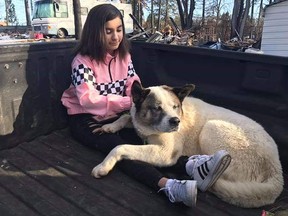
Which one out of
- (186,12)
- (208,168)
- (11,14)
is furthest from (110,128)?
(11,14)

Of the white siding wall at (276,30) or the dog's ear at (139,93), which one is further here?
the white siding wall at (276,30)

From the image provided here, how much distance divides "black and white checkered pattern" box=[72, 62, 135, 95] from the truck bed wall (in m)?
0.32

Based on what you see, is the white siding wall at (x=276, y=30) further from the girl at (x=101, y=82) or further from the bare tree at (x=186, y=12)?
the bare tree at (x=186, y=12)

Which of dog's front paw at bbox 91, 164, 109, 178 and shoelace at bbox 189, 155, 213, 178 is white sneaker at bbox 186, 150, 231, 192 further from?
dog's front paw at bbox 91, 164, 109, 178

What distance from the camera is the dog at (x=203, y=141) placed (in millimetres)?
2287

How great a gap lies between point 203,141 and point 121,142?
737mm

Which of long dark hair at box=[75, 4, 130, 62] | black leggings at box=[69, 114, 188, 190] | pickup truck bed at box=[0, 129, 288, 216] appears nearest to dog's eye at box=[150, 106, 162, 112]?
black leggings at box=[69, 114, 188, 190]

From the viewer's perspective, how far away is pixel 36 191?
2.24 meters

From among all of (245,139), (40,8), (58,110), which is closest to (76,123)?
(58,110)

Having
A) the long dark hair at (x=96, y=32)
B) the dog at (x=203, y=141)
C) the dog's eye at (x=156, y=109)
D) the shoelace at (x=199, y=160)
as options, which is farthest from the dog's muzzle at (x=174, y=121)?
the long dark hair at (x=96, y=32)

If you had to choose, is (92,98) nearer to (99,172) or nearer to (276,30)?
(99,172)

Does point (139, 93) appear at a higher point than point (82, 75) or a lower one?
lower

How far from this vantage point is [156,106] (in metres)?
2.69

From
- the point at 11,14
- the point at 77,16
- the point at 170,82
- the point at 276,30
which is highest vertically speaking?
the point at 11,14
